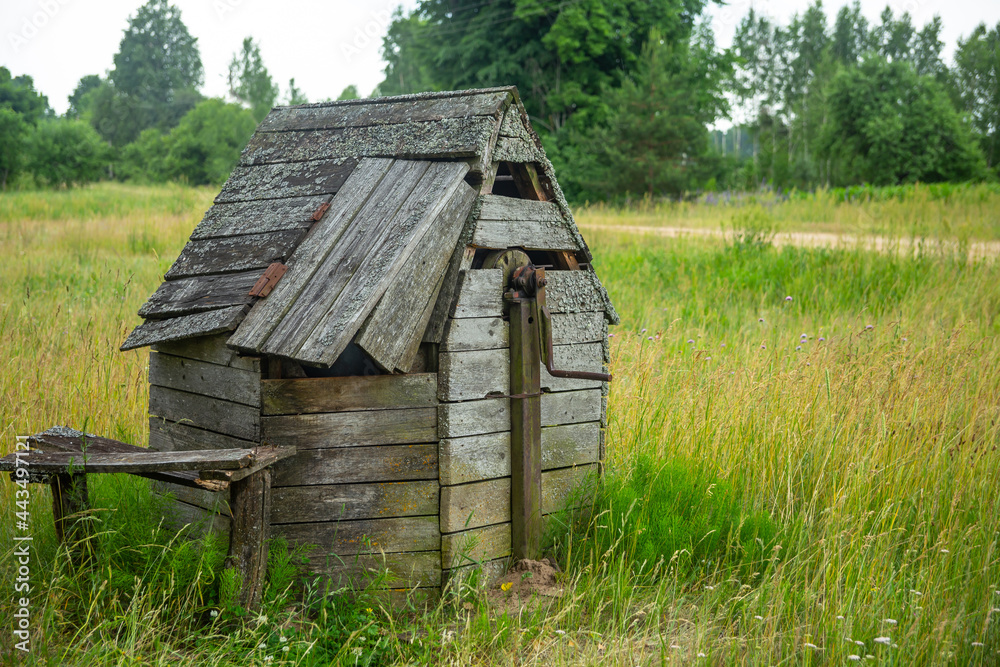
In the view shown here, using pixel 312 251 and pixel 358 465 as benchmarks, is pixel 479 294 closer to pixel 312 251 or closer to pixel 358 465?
pixel 312 251

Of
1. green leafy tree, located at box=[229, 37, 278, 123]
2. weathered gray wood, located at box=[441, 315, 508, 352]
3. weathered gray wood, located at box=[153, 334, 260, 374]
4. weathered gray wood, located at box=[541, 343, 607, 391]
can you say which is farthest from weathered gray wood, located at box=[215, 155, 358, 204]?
green leafy tree, located at box=[229, 37, 278, 123]

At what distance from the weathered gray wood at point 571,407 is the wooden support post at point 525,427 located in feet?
0.41

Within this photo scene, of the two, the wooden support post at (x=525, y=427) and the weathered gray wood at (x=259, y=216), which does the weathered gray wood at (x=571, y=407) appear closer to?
the wooden support post at (x=525, y=427)

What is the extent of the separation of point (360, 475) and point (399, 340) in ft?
1.88

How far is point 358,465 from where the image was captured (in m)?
2.72

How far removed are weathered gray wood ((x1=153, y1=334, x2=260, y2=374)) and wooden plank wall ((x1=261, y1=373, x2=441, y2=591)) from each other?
16cm

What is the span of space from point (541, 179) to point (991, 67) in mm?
49261

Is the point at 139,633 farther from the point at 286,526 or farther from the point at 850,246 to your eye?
the point at 850,246

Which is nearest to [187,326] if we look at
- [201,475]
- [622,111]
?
[201,475]

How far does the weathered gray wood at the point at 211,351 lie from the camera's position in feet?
8.84

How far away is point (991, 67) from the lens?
40.6m

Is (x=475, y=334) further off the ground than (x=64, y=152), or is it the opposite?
(x=64, y=152)

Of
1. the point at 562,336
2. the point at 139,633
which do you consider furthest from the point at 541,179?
the point at 139,633

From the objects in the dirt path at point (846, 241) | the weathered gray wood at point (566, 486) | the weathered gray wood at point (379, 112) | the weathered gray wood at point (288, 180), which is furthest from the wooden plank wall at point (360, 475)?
the dirt path at point (846, 241)
